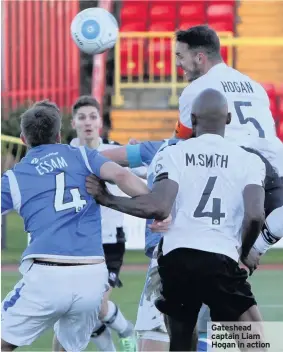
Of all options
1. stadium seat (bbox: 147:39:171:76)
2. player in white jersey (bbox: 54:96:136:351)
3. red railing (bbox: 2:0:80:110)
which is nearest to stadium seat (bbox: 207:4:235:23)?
stadium seat (bbox: 147:39:171:76)

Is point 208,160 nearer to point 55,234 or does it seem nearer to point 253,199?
point 253,199

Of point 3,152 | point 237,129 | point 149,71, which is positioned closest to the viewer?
point 237,129

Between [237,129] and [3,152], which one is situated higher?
[237,129]

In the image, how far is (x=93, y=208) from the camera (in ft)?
19.6

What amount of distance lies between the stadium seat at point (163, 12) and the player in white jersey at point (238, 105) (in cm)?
1661

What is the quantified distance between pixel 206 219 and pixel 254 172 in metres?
0.37

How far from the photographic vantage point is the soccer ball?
8984 millimetres

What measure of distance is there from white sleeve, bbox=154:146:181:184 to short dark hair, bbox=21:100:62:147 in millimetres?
889

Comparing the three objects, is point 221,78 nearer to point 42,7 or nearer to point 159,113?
point 159,113

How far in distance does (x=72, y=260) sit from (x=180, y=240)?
824 millimetres

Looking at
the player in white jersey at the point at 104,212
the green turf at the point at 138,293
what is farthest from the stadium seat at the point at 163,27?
the player in white jersey at the point at 104,212

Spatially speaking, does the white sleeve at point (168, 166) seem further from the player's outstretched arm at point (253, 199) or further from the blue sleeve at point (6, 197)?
the blue sleeve at point (6, 197)

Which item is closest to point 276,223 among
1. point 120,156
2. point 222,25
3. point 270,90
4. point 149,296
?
point 149,296

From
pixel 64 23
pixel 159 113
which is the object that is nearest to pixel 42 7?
pixel 64 23
